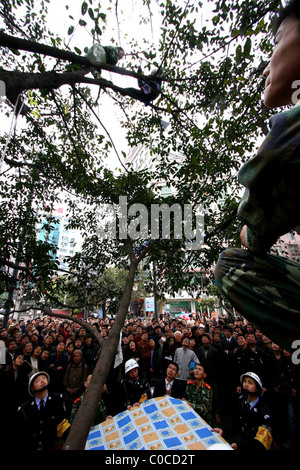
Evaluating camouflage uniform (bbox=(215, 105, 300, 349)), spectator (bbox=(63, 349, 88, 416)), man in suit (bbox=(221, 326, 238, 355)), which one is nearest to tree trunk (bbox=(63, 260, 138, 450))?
camouflage uniform (bbox=(215, 105, 300, 349))

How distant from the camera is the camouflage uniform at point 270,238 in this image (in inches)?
33.7

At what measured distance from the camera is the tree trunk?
1.66 m

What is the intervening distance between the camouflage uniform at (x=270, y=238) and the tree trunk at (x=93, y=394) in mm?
1461

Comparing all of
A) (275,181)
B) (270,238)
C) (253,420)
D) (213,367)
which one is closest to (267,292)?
(270,238)

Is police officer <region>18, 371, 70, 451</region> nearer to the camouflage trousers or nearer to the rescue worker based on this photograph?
the rescue worker

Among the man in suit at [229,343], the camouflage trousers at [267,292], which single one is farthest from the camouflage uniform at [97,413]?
the man in suit at [229,343]

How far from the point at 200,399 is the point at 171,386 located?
626 mm

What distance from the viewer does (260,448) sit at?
9.53 feet

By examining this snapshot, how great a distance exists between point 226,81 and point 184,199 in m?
1.80

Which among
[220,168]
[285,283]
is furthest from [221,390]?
[285,283]

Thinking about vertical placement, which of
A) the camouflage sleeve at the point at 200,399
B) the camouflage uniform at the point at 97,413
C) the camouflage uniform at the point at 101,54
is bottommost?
the camouflage uniform at the point at 97,413

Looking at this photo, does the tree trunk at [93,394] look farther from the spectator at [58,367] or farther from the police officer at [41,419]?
the spectator at [58,367]

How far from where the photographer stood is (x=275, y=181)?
0.89m

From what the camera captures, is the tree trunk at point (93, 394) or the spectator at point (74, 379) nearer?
the tree trunk at point (93, 394)
